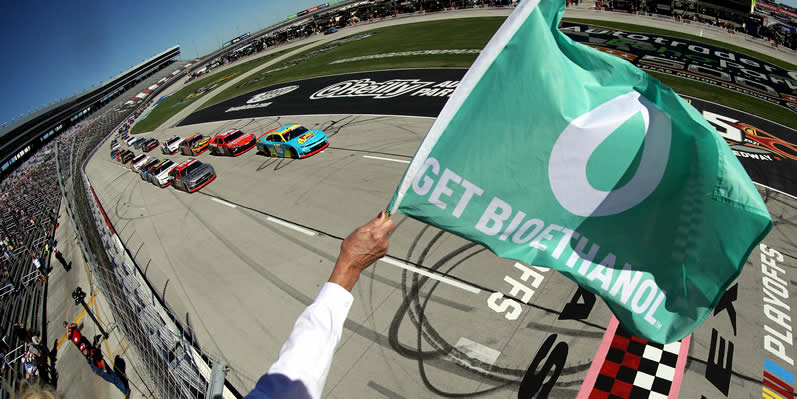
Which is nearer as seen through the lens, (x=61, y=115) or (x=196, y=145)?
(x=196, y=145)

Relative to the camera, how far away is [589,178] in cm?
303

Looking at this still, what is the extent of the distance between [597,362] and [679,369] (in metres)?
1.20

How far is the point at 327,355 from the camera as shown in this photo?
73.3 inches

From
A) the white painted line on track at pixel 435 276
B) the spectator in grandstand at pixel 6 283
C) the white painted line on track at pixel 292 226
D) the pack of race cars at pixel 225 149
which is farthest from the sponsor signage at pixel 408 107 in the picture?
the spectator in grandstand at pixel 6 283

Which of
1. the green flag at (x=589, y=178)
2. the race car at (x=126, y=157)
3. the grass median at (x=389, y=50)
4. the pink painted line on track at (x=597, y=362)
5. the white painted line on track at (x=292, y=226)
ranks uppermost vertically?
the green flag at (x=589, y=178)

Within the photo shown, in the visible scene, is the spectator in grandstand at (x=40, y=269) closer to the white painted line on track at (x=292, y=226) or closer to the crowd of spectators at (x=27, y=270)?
the crowd of spectators at (x=27, y=270)

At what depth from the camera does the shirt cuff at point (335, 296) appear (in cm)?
201

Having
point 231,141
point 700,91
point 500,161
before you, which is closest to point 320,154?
point 231,141

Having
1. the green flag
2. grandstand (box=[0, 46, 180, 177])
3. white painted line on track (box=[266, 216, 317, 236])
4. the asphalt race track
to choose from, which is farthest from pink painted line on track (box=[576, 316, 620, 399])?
grandstand (box=[0, 46, 180, 177])

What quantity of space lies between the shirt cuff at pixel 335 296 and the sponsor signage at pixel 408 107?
14.1 meters

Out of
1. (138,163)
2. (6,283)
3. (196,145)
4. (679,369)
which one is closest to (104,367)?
(679,369)

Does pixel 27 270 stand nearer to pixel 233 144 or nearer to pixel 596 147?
pixel 233 144

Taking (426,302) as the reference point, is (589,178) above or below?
above

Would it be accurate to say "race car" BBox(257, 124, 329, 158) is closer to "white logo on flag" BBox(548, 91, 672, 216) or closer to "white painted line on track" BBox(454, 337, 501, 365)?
"white painted line on track" BBox(454, 337, 501, 365)
